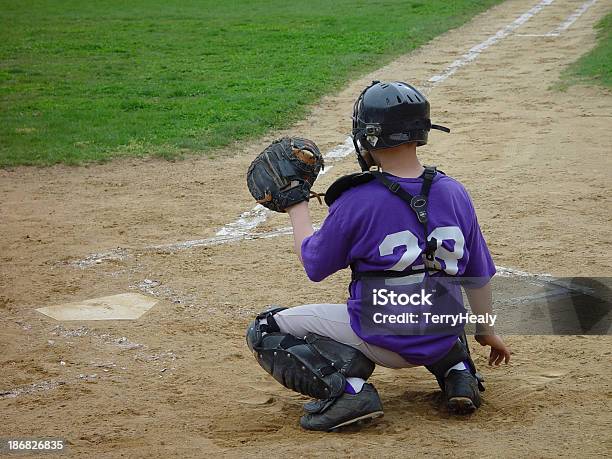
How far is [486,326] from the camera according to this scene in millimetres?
4375

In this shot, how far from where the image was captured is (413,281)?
405cm

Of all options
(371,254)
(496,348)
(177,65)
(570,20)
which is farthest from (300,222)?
(570,20)

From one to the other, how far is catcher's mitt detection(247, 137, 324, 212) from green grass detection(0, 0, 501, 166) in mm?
5699

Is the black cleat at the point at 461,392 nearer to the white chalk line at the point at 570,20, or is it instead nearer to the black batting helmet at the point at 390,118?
the black batting helmet at the point at 390,118

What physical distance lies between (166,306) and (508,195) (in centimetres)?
353

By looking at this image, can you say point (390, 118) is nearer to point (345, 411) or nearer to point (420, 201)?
point (420, 201)

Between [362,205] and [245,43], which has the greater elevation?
[362,205]

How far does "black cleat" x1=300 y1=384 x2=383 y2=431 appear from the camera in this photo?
162 inches

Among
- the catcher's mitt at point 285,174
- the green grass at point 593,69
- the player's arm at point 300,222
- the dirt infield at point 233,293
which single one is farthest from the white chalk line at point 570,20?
the player's arm at point 300,222

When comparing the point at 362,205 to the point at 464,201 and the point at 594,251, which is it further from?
Answer: the point at 594,251

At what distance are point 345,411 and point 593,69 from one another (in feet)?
34.8

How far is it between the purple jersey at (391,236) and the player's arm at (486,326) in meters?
0.22

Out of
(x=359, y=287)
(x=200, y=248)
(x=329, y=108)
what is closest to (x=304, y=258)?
(x=359, y=287)

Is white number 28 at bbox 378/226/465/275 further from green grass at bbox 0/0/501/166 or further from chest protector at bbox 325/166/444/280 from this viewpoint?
green grass at bbox 0/0/501/166
